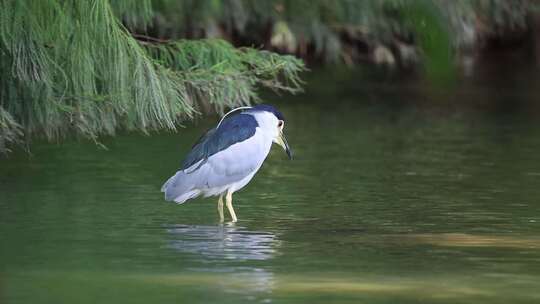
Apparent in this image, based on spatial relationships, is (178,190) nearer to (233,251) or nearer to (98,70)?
(98,70)

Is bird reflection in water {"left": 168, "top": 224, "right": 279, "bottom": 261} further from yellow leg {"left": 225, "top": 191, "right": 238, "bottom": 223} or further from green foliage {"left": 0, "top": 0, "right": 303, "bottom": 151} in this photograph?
green foliage {"left": 0, "top": 0, "right": 303, "bottom": 151}

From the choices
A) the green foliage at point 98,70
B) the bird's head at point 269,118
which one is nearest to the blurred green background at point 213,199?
the green foliage at point 98,70

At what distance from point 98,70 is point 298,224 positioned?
1532 mm

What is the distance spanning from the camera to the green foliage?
28.0 ft

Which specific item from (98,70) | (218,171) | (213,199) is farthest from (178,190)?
(213,199)

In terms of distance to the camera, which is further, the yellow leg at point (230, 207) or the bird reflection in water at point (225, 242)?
the yellow leg at point (230, 207)

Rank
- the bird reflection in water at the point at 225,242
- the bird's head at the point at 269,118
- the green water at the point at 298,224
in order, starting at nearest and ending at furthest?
the green water at the point at 298,224 → the bird reflection in water at the point at 225,242 → the bird's head at the point at 269,118

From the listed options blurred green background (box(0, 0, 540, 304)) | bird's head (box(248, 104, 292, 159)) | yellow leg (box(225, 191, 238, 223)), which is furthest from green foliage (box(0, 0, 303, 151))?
yellow leg (box(225, 191, 238, 223))

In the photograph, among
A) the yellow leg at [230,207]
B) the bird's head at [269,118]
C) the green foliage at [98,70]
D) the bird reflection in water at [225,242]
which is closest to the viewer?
the bird reflection in water at [225,242]

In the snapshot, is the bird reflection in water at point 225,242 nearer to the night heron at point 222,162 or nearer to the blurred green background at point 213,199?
the blurred green background at point 213,199

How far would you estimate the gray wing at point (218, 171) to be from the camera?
30.9 ft

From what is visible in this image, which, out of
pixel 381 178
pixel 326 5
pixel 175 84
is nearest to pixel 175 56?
pixel 175 84

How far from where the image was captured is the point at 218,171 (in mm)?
9547

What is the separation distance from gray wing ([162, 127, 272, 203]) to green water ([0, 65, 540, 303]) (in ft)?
0.65
